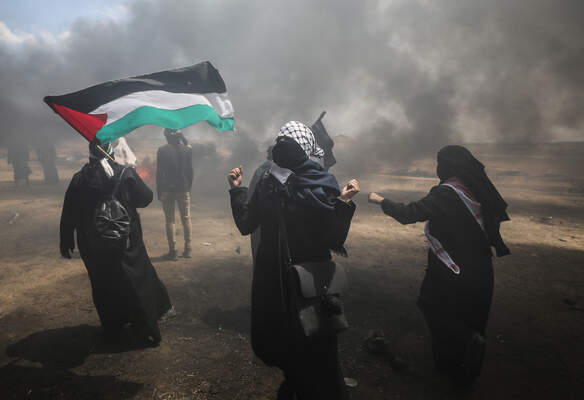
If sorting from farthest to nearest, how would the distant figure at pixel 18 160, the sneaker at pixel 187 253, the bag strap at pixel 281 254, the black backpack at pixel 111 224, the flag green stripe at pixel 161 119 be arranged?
the distant figure at pixel 18 160, the sneaker at pixel 187 253, the flag green stripe at pixel 161 119, the black backpack at pixel 111 224, the bag strap at pixel 281 254

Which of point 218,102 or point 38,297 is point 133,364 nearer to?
point 38,297

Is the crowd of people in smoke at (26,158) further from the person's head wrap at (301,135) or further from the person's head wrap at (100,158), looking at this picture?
the person's head wrap at (301,135)

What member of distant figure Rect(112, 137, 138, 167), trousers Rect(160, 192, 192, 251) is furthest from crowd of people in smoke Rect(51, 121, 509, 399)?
distant figure Rect(112, 137, 138, 167)

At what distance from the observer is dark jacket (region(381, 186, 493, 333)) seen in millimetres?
2318

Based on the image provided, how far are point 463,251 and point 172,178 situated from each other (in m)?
4.54

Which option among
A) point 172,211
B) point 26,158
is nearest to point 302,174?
point 172,211

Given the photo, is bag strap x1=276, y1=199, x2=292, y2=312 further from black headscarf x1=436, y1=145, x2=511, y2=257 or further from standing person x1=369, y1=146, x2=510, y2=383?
black headscarf x1=436, y1=145, x2=511, y2=257

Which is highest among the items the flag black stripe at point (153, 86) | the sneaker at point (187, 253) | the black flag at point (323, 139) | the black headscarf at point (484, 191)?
the flag black stripe at point (153, 86)

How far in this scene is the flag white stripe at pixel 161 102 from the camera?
2.73m

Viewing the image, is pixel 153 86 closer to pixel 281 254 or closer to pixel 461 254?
pixel 281 254

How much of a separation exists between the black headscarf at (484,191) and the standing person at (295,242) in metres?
1.27

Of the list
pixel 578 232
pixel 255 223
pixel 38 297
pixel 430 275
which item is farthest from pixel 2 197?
pixel 578 232

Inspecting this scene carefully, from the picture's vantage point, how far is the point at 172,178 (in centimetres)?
526

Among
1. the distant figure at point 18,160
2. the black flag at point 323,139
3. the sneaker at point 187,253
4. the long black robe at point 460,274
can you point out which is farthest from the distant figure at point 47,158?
the long black robe at point 460,274
